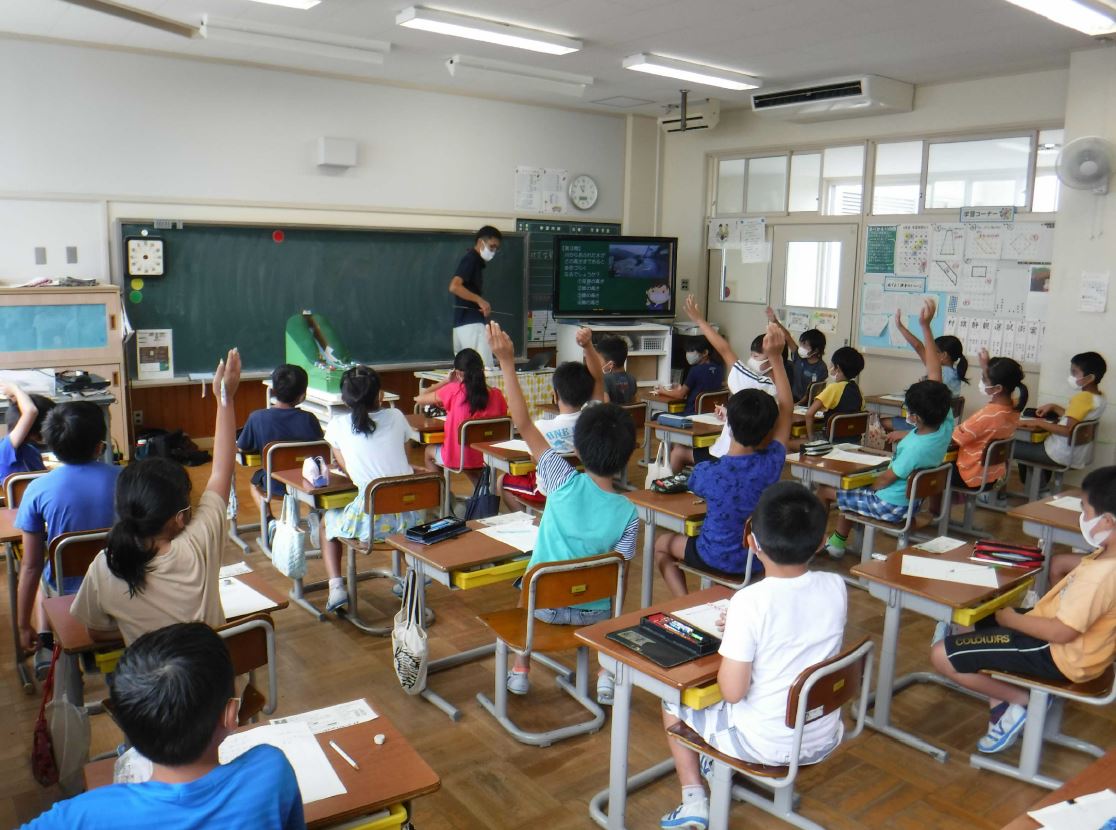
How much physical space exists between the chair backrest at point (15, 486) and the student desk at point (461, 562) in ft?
4.96

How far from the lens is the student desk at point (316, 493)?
402 cm

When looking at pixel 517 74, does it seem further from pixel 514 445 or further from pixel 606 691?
pixel 606 691

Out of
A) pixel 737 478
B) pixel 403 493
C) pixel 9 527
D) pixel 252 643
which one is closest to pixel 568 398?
pixel 403 493

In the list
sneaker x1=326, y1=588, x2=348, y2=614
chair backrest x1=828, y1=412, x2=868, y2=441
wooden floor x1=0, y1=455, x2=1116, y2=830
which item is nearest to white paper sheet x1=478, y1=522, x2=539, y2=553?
wooden floor x1=0, y1=455, x2=1116, y2=830

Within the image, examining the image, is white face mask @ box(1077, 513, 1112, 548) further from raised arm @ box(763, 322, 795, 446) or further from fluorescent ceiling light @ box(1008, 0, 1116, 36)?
fluorescent ceiling light @ box(1008, 0, 1116, 36)

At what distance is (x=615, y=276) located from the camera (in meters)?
8.97

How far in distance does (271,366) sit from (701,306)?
14.5 ft

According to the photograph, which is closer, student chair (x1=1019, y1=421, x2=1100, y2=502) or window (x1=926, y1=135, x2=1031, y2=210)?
student chair (x1=1019, y1=421, x2=1100, y2=502)

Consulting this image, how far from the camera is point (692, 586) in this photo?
4703 millimetres

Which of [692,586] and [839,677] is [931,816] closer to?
[839,677]

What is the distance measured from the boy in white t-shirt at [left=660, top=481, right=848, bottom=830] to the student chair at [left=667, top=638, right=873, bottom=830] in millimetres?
31

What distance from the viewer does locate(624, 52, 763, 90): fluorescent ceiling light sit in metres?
6.70

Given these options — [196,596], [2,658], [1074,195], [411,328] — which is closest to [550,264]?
[411,328]

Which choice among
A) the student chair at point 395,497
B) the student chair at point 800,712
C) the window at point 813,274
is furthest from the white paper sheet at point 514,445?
the window at point 813,274
